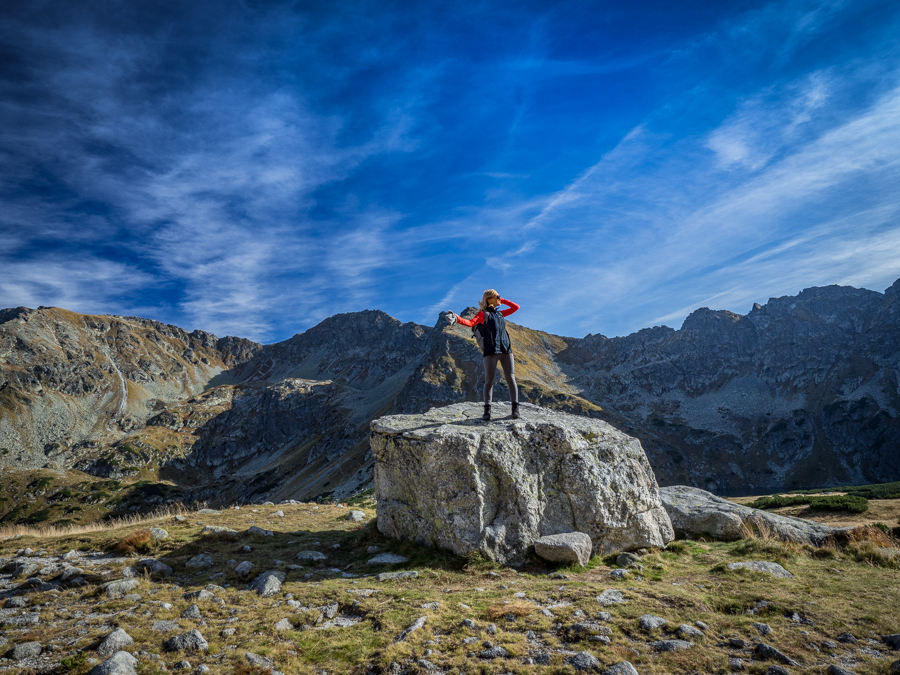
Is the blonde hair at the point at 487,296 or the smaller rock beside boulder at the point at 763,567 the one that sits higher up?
the blonde hair at the point at 487,296

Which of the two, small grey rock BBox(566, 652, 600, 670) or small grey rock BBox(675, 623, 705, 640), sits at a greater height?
small grey rock BBox(566, 652, 600, 670)

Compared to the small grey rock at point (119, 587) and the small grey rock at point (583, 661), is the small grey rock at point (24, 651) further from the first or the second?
the small grey rock at point (583, 661)

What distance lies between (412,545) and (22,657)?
815 centimetres

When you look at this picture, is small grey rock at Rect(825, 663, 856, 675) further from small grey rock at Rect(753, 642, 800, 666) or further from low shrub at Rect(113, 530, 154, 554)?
low shrub at Rect(113, 530, 154, 554)

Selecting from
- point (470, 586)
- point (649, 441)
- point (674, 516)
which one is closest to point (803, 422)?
point (649, 441)

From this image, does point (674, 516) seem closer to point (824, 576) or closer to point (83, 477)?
point (824, 576)

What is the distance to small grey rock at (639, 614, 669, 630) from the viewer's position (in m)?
7.12

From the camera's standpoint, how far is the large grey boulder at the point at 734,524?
14.4m

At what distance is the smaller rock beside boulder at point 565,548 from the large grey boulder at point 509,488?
0.46 m

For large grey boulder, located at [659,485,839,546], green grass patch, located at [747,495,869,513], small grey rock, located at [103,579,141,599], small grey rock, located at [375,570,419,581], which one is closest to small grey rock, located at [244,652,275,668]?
Result: small grey rock, located at [375,570,419,581]

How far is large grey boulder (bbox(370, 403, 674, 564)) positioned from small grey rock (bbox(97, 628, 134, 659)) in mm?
7104

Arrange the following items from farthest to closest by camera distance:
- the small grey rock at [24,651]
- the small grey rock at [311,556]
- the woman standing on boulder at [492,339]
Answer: the woman standing on boulder at [492,339]
the small grey rock at [311,556]
the small grey rock at [24,651]

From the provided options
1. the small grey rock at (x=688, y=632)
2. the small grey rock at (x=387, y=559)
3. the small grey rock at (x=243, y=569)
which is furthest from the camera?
the small grey rock at (x=387, y=559)

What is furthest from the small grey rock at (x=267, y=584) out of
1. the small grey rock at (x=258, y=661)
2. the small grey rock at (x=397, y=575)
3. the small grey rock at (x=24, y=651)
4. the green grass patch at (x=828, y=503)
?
the green grass patch at (x=828, y=503)
